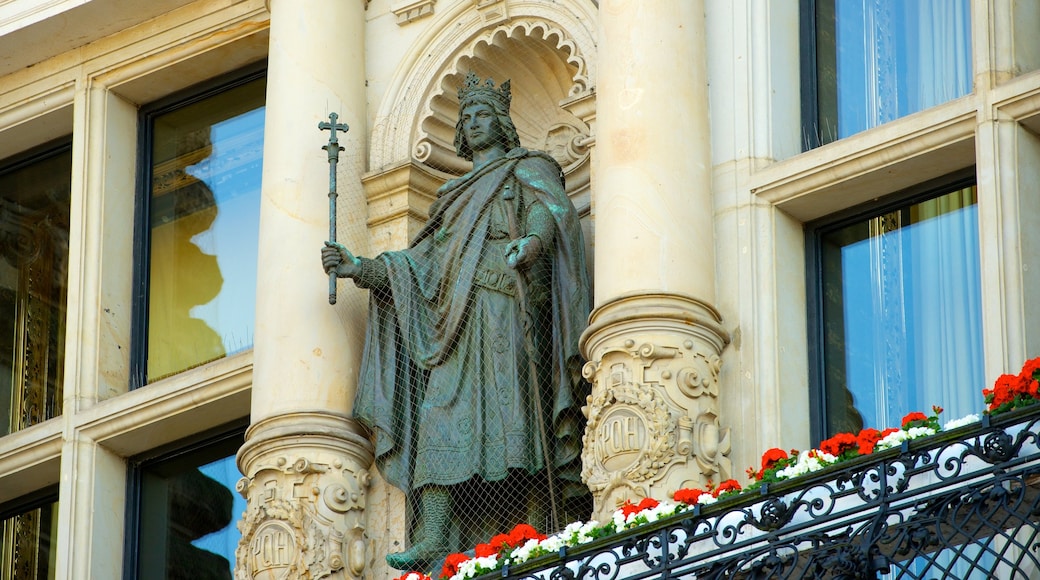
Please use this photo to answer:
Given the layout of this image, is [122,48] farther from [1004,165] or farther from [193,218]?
[1004,165]

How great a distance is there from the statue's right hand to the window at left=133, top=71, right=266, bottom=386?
159 cm

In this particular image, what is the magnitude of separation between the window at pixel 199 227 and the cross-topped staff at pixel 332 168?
1.51 metres

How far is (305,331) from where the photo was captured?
1221 cm

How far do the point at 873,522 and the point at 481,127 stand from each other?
362cm

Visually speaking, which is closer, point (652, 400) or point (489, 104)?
point (652, 400)

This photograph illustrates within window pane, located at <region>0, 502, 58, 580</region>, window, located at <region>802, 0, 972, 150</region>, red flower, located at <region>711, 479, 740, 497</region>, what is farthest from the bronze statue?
window pane, located at <region>0, 502, 58, 580</region>

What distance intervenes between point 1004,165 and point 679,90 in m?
1.42

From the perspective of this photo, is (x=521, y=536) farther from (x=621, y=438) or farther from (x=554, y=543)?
(x=621, y=438)

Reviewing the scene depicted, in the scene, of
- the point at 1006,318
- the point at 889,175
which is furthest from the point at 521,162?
the point at 1006,318

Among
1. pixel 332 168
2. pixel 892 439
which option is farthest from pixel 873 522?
pixel 332 168

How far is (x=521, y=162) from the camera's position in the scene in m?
12.2

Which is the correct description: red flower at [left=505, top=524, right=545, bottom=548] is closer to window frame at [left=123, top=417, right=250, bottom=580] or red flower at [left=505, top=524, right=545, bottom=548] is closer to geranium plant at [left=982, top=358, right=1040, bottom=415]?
geranium plant at [left=982, top=358, right=1040, bottom=415]

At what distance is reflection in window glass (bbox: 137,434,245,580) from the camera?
13156mm

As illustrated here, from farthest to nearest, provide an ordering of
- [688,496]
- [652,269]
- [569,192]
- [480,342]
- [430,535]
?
[569,192], [480,342], [430,535], [652,269], [688,496]
